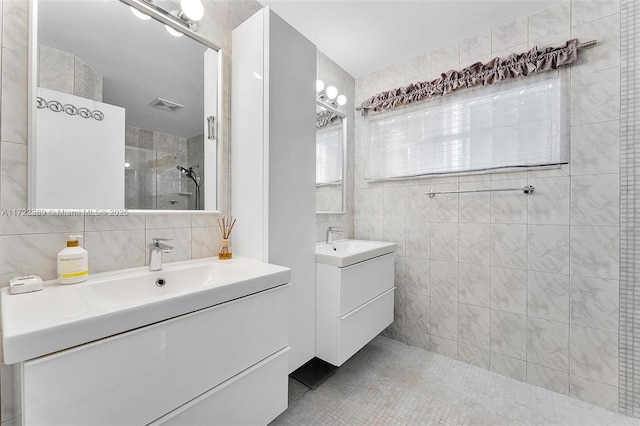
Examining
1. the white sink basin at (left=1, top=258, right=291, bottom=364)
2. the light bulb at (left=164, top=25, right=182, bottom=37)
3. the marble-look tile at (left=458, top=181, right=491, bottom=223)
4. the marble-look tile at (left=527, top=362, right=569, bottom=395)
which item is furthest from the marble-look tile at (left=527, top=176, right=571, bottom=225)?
the light bulb at (left=164, top=25, right=182, bottom=37)

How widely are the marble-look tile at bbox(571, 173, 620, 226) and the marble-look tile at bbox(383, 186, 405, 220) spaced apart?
104 cm

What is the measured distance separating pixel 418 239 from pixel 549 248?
0.80 meters

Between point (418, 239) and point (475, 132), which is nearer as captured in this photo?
point (475, 132)

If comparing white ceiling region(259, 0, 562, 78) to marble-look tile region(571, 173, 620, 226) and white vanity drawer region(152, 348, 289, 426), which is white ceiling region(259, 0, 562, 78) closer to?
marble-look tile region(571, 173, 620, 226)

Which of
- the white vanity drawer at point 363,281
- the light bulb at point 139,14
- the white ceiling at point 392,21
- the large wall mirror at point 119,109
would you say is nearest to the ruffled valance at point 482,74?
the white ceiling at point 392,21

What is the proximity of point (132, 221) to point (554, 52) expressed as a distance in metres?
2.45

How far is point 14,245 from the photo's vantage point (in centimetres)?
92

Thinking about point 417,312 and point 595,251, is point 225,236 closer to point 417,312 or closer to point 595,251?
point 417,312

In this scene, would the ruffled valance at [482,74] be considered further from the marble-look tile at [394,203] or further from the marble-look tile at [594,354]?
the marble-look tile at [594,354]

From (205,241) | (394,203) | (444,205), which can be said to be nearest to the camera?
(205,241)

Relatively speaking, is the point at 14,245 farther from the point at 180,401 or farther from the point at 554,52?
the point at 554,52

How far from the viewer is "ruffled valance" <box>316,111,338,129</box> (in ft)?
7.15

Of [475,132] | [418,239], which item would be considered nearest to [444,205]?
Result: [418,239]

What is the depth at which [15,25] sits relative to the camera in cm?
93
